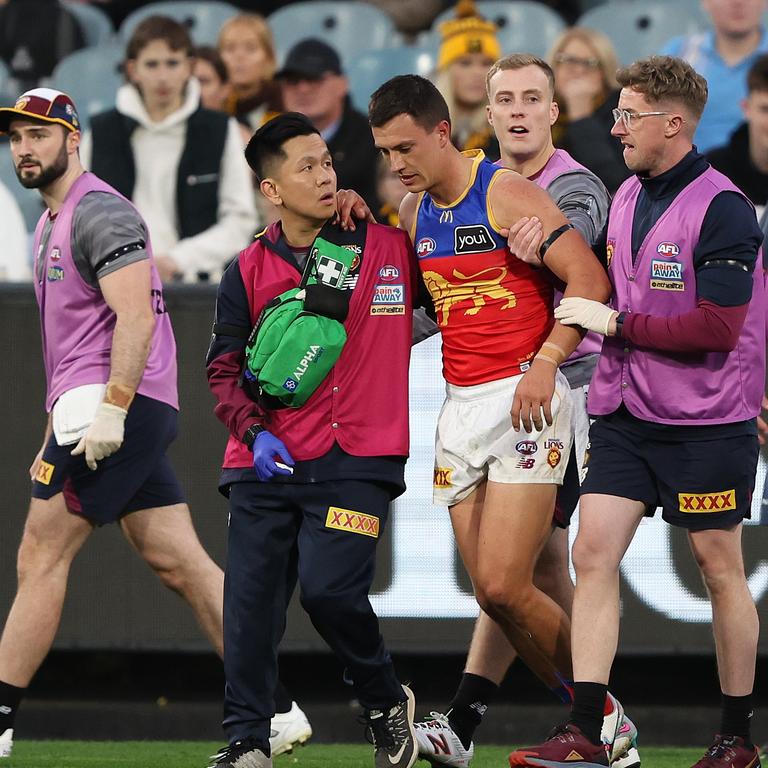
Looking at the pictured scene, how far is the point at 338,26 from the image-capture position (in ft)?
38.8

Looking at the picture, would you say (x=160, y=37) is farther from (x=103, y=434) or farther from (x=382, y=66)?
(x=103, y=434)

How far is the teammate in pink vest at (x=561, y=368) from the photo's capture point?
5246mm

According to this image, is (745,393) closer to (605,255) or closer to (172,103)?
(605,255)

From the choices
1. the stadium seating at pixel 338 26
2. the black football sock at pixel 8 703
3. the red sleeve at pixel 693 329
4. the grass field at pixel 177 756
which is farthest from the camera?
the stadium seating at pixel 338 26

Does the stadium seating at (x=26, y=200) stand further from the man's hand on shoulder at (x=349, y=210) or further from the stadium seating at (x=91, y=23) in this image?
the man's hand on shoulder at (x=349, y=210)

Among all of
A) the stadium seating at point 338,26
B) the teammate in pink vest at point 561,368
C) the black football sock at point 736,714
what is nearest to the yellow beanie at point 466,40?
the stadium seating at point 338,26

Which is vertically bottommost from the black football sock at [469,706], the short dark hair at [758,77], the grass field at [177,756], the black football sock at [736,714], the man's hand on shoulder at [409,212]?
the grass field at [177,756]

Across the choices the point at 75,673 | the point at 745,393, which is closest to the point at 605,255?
the point at 745,393

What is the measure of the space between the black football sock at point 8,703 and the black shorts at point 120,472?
66 cm

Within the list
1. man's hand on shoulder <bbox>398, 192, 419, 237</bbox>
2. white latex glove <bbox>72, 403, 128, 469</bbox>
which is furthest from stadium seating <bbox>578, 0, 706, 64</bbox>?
white latex glove <bbox>72, 403, 128, 469</bbox>

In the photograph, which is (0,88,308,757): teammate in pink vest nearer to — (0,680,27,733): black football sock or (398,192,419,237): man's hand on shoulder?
(0,680,27,733): black football sock

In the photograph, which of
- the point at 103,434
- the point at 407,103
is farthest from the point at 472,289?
the point at 103,434

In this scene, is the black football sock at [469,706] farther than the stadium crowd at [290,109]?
No

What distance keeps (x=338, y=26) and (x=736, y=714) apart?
7.90 m
